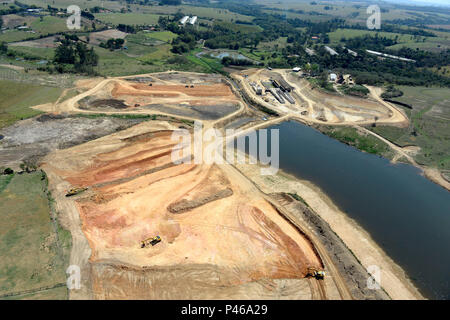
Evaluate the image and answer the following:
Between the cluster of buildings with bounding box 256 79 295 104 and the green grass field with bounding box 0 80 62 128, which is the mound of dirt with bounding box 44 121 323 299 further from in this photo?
the cluster of buildings with bounding box 256 79 295 104

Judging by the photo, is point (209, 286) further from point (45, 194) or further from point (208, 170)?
point (45, 194)

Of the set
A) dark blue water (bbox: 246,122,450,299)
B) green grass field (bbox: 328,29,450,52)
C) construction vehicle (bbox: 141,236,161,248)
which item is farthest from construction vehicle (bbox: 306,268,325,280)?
green grass field (bbox: 328,29,450,52)

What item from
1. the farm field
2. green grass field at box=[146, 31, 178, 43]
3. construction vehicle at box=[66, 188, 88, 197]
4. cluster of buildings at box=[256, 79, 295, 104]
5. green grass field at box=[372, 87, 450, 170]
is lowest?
construction vehicle at box=[66, 188, 88, 197]

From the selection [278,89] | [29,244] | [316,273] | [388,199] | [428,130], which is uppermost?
[278,89]

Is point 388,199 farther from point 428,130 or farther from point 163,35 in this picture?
point 163,35

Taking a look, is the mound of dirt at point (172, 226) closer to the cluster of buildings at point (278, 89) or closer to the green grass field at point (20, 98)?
the green grass field at point (20, 98)

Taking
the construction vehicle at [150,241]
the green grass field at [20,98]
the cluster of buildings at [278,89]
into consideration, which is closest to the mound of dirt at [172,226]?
the construction vehicle at [150,241]

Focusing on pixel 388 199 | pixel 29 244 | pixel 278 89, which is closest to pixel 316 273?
pixel 388 199
